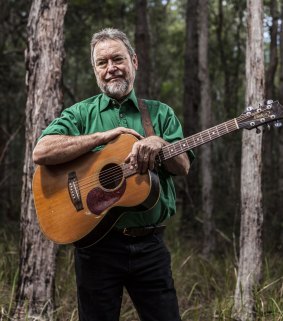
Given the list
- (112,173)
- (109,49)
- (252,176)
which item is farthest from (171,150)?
(252,176)

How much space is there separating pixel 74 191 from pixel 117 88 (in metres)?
0.63

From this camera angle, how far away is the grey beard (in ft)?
9.93

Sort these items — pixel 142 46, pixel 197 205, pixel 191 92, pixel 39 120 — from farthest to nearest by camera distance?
1. pixel 191 92
2. pixel 197 205
3. pixel 142 46
4. pixel 39 120

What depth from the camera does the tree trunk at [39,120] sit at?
14.5 ft

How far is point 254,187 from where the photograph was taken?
523cm

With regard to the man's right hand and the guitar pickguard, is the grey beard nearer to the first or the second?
the man's right hand

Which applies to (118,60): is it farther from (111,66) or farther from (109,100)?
(109,100)

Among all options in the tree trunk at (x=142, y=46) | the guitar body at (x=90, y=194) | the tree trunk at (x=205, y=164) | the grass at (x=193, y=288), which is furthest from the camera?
the tree trunk at (x=142, y=46)

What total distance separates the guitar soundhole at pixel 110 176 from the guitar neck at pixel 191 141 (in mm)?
239

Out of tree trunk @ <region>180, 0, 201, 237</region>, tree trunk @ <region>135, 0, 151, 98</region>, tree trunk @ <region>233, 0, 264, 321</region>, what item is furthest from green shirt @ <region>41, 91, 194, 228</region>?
tree trunk @ <region>180, 0, 201, 237</region>

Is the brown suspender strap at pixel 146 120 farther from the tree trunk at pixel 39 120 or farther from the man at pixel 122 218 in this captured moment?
the tree trunk at pixel 39 120

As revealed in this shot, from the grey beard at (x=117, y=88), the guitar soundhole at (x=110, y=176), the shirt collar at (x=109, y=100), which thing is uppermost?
the grey beard at (x=117, y=88)

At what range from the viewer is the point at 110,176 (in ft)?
9.82

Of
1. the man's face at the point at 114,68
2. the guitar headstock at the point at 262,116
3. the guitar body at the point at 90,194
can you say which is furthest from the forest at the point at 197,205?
the man's face at the point at 114,68
